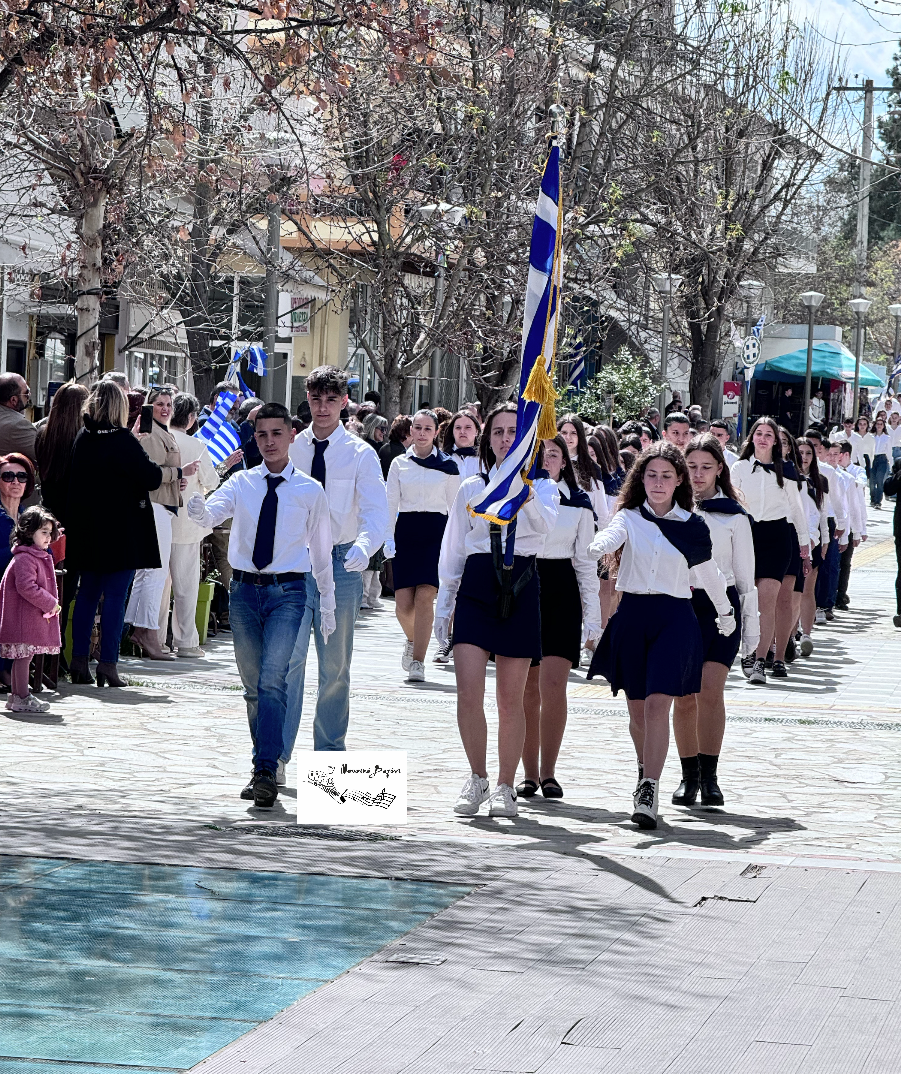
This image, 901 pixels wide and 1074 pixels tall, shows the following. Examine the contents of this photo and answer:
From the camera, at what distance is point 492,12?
25266 mm

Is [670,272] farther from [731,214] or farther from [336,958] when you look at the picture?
[336,958]

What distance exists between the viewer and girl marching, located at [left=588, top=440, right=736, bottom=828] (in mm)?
8500

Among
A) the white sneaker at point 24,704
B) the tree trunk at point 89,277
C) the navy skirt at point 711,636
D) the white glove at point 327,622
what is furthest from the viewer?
the tree trunk at point 89,277

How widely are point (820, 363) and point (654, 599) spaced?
136ft

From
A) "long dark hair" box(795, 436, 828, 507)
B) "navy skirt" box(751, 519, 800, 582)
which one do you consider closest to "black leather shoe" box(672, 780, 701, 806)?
"navy skirt" box(751, 519, 800, 582)

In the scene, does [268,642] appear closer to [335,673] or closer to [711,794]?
[335,673]

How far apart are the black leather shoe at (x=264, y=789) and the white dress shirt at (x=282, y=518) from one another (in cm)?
94

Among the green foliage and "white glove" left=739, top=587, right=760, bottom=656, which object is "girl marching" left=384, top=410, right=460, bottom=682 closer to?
"white glove" left=739, top=587, right=760, bottom=656

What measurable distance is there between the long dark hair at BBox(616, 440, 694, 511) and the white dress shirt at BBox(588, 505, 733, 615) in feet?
0.21

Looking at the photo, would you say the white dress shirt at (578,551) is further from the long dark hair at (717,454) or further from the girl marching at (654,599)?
the long dark hair at (717,454)

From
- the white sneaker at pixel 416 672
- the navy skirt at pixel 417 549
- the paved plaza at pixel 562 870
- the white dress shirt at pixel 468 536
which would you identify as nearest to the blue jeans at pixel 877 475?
the navy skirt at pixel 417 549

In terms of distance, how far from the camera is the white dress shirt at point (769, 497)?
14.4 m

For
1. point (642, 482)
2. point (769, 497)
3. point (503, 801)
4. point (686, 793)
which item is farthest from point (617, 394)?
point (503, 801)

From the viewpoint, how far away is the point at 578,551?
9367 millimetres
